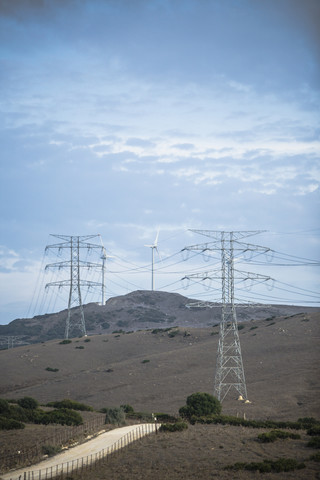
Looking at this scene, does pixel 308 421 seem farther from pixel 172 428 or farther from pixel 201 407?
pixel 172 428

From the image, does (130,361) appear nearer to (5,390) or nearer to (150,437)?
(5,390)

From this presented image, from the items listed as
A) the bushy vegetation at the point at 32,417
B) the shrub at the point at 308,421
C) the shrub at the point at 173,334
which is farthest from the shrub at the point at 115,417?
the shrub at the point at 173,334

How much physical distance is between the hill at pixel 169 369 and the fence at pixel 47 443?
651 inches

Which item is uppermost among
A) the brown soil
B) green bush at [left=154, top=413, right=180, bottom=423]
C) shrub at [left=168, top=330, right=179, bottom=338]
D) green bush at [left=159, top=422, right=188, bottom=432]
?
shrub at [left=168, top=330, right=179, bottom=338]

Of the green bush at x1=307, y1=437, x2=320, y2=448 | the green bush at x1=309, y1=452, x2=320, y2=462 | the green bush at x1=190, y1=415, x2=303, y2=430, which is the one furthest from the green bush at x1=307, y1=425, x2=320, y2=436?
the green bush at x1=309, y1=452, x2=320, y2=462

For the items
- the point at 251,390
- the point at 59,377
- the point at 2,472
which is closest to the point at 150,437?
the point at 2,472

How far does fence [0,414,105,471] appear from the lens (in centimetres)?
3228

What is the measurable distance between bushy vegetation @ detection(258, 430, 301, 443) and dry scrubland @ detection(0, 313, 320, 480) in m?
0.45

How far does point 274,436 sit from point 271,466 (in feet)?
24.4

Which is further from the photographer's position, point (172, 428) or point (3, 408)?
point (3, 408)

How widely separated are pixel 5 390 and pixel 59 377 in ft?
35.7

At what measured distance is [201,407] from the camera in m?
49.7

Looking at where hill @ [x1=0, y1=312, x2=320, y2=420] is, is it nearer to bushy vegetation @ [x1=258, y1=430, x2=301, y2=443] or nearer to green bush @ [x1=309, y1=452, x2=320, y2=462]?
bushy vegetation @ [x1=258, y1=430, x2=301, y2=443]

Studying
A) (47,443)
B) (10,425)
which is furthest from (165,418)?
(47,443)
